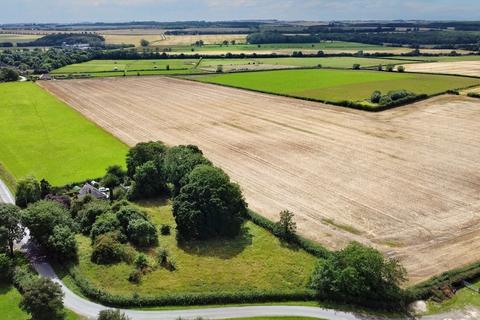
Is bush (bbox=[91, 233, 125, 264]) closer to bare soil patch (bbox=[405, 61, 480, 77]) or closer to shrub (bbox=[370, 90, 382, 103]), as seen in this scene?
shrub (bbox=[370, 90, 382, 103])

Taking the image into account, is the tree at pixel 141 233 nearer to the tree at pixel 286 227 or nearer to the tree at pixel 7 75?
the tree at pixel 286 227

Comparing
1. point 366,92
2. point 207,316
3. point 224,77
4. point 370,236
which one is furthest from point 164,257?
point 224,77

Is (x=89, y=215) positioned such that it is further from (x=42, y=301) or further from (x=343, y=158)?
(x=343, y=158)

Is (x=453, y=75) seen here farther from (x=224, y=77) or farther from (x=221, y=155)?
(x=221, y=155)

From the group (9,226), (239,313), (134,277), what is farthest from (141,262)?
(9,226)

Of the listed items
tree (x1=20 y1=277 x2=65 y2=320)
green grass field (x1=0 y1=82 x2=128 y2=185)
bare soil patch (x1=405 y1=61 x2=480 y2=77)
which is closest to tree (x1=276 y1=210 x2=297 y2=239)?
tree (x1=20 y1=277 x2=65 y2=320)

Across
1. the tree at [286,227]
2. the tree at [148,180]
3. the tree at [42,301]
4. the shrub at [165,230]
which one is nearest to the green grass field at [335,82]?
the tree at [148,180]
